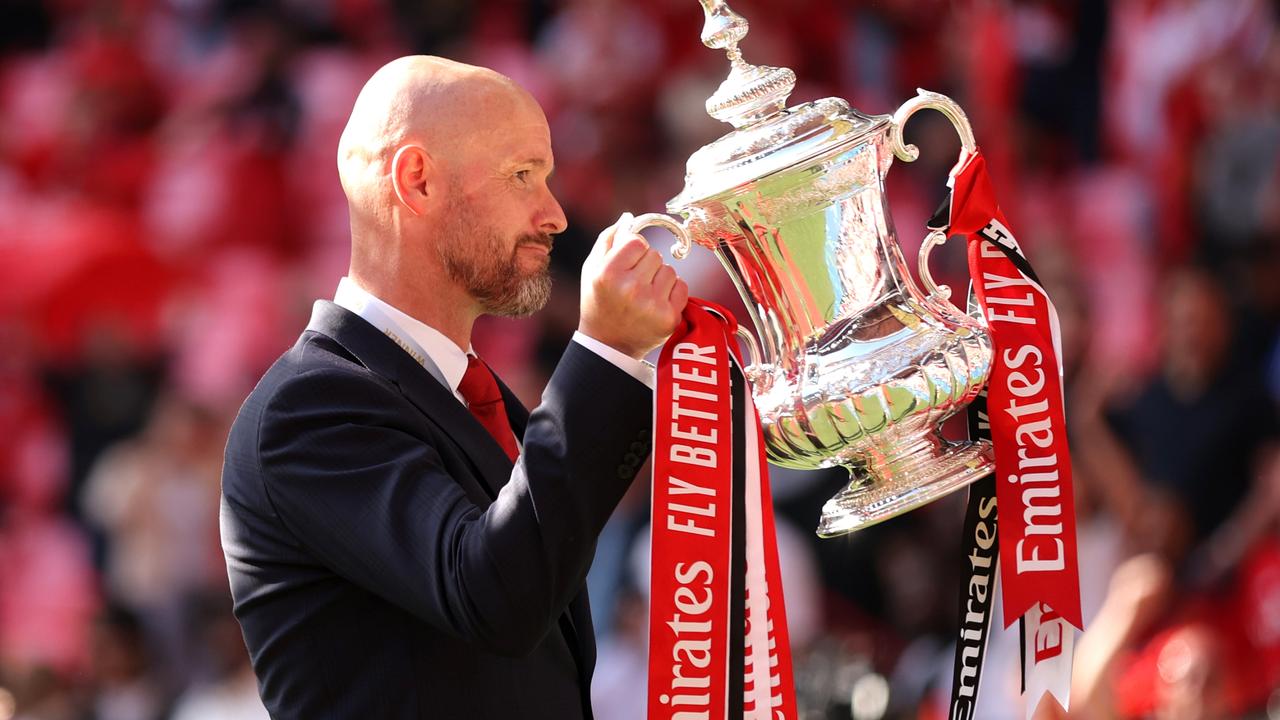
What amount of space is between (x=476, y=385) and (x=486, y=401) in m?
0.03

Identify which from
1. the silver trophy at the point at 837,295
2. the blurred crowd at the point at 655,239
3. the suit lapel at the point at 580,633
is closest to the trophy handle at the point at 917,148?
the silver trophy at the point at 837,295

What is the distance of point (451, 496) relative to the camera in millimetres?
1533

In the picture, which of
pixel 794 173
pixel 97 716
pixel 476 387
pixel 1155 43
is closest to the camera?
pixel 794 173

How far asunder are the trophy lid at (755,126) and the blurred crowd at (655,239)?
199 centimetres

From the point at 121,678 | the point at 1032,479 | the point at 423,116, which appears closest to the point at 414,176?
the point at 423,116

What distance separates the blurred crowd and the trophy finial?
1.99 m

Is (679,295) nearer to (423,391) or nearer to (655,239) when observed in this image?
(423,391)

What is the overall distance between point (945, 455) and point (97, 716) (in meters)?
4.66

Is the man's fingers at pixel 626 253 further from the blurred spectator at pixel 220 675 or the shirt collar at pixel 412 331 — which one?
the blurred spectator at pixel 220 675

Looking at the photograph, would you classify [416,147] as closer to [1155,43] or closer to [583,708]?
[583,708]

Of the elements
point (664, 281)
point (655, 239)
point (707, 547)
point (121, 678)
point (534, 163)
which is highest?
point (655, 239)

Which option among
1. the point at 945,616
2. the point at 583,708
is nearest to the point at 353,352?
the point at 583,708

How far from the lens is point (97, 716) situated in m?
5.71

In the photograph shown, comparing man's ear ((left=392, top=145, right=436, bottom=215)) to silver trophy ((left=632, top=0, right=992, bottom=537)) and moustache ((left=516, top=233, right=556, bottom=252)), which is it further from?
silver trophy ((left=632, top=0, right=992, bottom=537))
